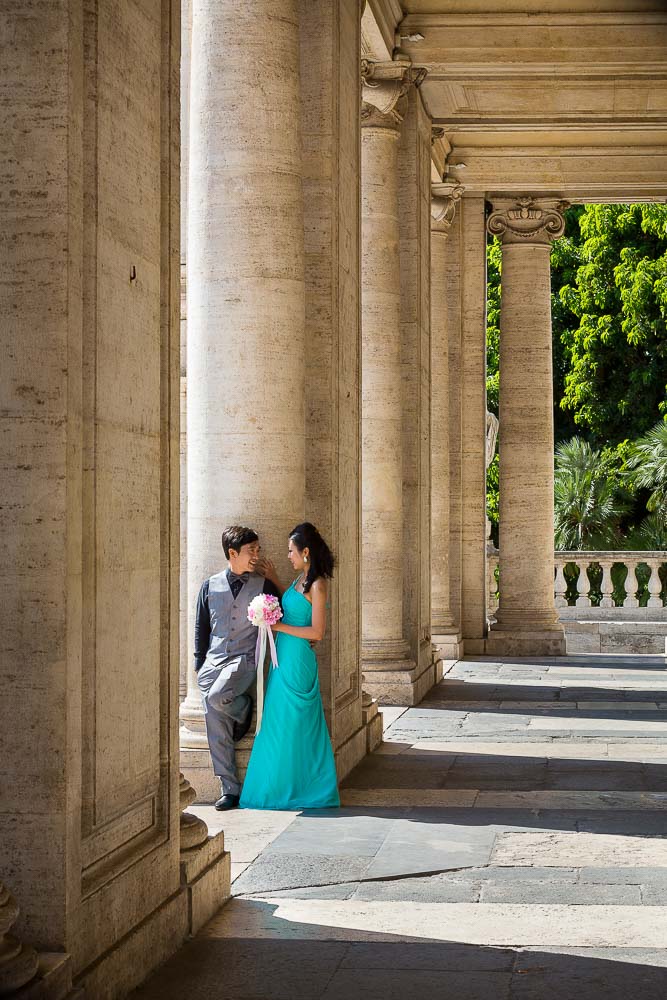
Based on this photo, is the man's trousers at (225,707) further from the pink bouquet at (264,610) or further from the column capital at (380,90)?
the column capital at (380,90)

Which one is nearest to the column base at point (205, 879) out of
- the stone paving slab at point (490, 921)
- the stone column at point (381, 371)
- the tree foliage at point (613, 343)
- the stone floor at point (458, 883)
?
the stone floor at point (458, 883)

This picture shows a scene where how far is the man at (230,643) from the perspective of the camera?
13766mm

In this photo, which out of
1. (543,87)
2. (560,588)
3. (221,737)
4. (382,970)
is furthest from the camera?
(560,588)

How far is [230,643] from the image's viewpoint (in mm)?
14008

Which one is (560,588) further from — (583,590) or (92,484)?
(92,484)

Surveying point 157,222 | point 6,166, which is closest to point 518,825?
point 157,222

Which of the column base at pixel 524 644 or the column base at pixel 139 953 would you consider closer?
the column base at pixel 139 953

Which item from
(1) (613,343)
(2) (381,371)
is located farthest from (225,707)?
(1) (613,343)

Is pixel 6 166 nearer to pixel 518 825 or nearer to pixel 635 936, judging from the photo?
pixel 635 936

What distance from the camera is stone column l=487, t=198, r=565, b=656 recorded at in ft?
104

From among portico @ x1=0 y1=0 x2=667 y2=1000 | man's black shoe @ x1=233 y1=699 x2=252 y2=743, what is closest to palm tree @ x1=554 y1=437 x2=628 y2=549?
portico @ x1=0 y1=0 x2=667 y2=1000

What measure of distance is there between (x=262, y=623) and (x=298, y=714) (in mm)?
927

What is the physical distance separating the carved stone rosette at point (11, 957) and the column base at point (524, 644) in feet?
82.2

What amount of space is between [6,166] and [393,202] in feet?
49.4
